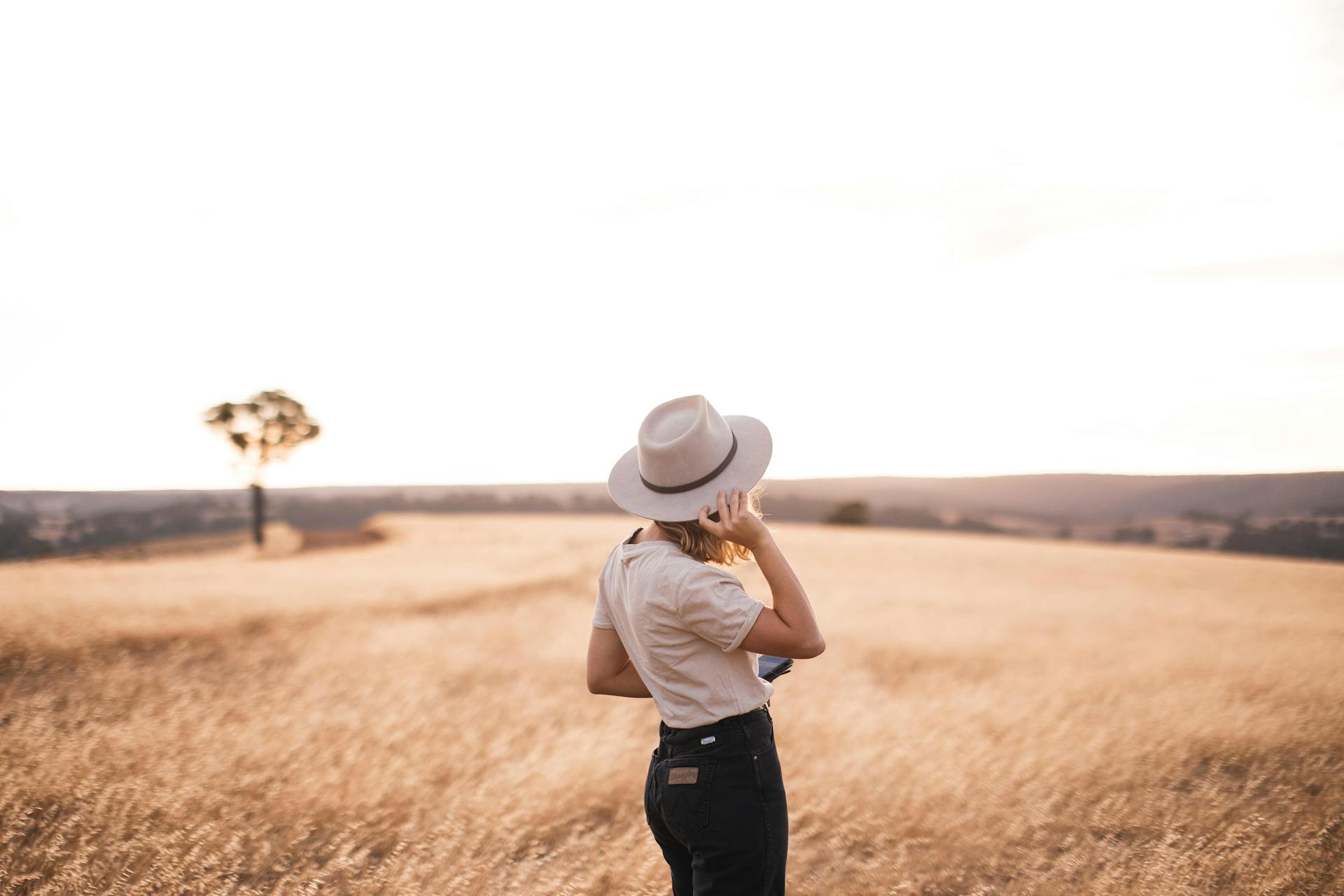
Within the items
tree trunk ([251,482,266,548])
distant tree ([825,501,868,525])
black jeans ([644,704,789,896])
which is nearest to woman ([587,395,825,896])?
black jeans ([644,704,789,896])

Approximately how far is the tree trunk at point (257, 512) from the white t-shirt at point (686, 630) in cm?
3830

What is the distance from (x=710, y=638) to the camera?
2514 millimetres

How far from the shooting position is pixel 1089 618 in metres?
10.3

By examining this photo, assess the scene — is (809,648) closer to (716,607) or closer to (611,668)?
(716,607)

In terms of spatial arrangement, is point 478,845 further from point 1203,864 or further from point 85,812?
point 1203,864

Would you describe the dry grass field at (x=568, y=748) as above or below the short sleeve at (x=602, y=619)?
below

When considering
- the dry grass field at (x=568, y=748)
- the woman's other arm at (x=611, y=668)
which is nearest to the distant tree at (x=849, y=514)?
the dry grass field at (x=568, y=748)

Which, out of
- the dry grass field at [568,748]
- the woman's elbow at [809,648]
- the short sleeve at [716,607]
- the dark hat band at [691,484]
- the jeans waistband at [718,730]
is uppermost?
the dark hat band at [691,484]

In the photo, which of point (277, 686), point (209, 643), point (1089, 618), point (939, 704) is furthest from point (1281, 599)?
point (209, 643)

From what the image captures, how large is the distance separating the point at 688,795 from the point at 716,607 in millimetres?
643

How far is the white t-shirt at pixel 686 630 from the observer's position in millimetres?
2471

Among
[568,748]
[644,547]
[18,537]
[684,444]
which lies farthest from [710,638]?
[18,537]

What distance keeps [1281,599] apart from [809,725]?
8124 millimetres

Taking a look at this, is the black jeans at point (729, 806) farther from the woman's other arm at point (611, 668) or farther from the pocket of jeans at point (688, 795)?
the woman's other arm at point (611, 668)
